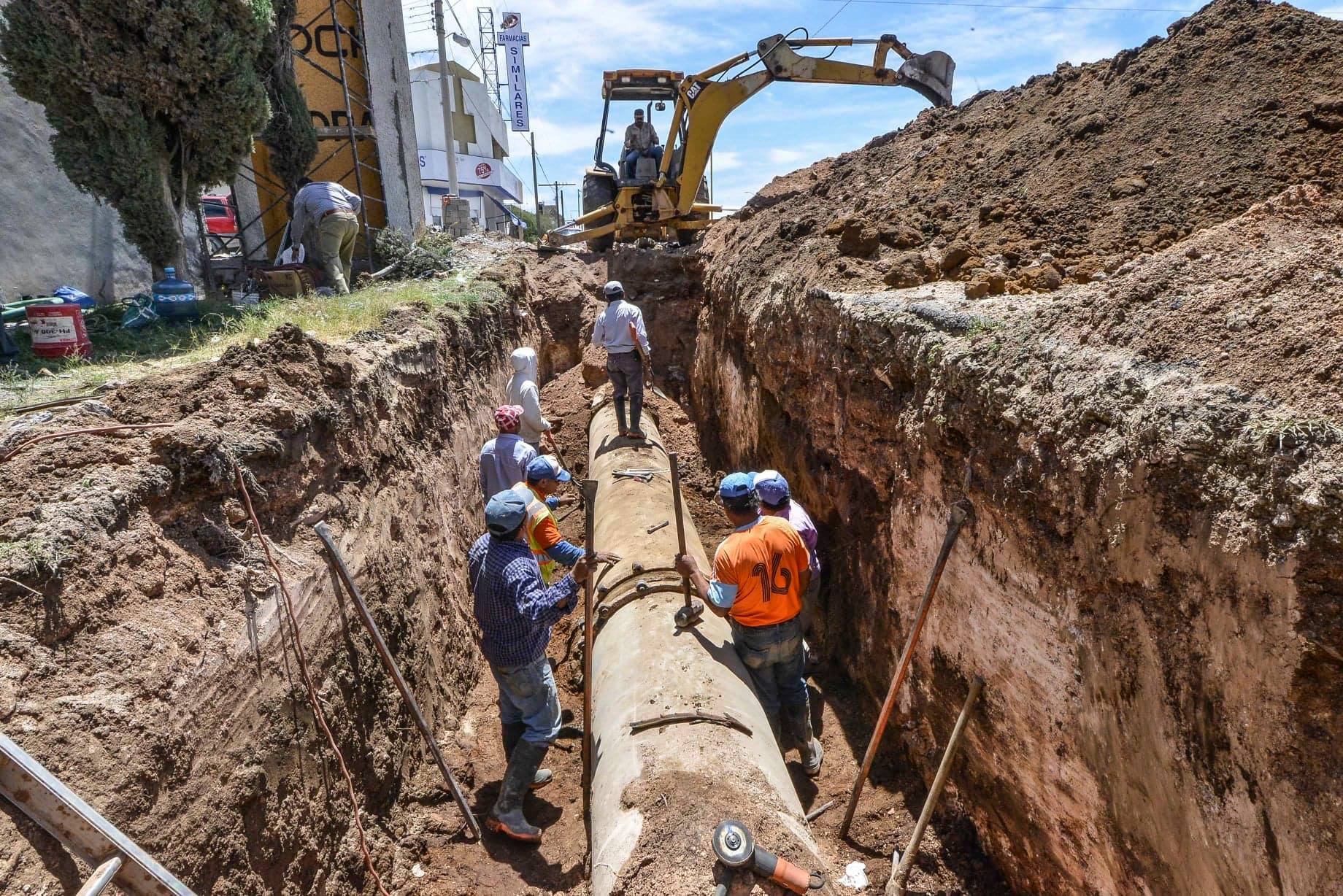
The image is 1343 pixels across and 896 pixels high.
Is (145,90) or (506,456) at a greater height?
(145,90)

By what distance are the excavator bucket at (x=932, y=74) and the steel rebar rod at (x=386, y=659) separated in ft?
35.9

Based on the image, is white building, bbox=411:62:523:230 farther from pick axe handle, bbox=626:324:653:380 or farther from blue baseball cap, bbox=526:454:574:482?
blue baseball cap, bbox=526:454:574:482

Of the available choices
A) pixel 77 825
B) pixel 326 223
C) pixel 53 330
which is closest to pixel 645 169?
pixel 326 223

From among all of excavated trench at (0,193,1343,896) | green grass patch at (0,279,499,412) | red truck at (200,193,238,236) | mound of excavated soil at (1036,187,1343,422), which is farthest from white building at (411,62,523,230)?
mound of excavated soil at (1036,187,1343,422)

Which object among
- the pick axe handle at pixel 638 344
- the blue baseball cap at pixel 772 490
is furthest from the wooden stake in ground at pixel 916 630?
the pick axe handle at pixel 638 344

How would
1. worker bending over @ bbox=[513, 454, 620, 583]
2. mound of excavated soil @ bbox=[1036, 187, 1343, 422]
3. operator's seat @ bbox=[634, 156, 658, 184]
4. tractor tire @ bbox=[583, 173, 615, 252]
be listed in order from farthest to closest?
tractor tire @ bbox=[583, 173, 615, 252] < operator's seat @ bbox=[634, 156, 658, 184] < worker bending over @ bbox=[513, 454, 620, 583] < mound of excavated soil @ bbox=[1036, 187, 1343, 422]

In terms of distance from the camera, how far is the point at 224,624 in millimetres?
3186

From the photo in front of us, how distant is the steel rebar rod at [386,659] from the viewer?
13.0 feet

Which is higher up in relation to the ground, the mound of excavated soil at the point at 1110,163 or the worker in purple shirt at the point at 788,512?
the mound of excavated soil at the point at 1110,163

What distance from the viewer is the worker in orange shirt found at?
4285 millimetres

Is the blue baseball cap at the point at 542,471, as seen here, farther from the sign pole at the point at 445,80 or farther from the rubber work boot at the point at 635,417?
the sign pole at the point at 445,80

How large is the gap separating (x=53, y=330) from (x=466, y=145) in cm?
3420

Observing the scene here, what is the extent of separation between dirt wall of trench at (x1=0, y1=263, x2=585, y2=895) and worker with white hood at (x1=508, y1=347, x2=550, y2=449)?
187 cm

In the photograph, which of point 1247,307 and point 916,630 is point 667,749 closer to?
point 916,630
